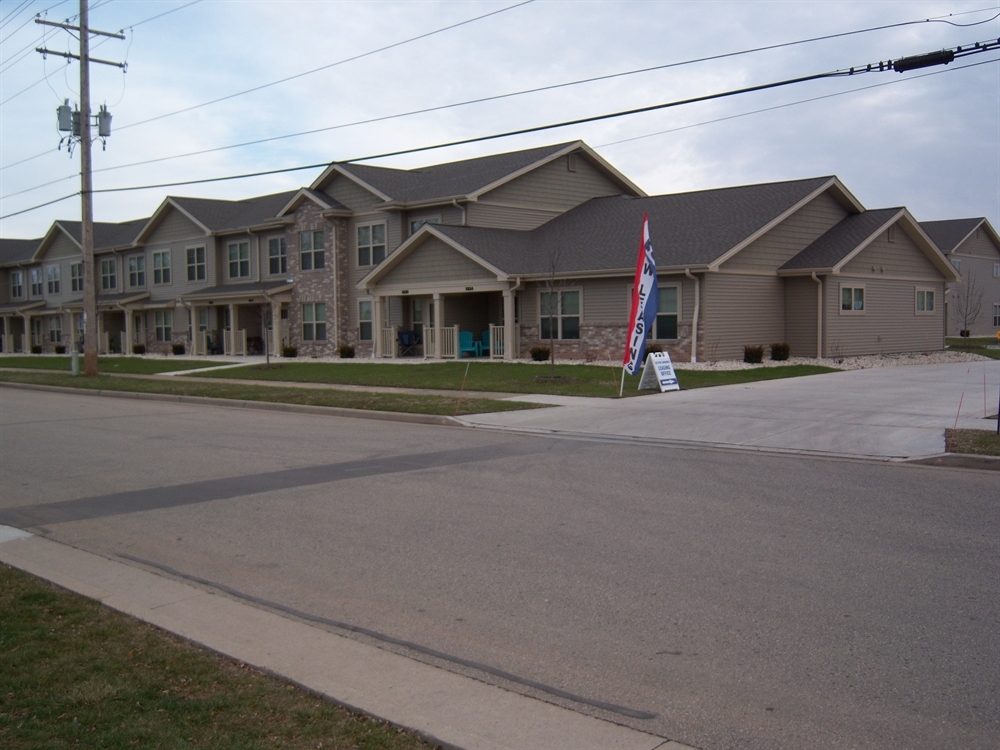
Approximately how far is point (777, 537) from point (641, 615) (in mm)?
2388

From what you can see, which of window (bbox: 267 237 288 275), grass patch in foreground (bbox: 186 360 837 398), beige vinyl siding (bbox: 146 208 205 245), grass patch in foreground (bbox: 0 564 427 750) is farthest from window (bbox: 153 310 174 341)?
grass patch in foreground (bbox: 0 564 427 750)

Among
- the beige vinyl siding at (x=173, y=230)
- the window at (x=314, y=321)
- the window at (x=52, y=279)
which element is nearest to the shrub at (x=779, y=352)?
the window at (x=314, y=321)

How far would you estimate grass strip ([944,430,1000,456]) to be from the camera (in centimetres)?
1184

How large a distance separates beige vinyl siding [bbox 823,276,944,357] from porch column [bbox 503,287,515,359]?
34.0 ft

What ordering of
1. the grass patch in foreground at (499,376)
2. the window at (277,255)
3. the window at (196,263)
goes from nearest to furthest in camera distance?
the grass patch in foreground at (499,376) → the window at (277,255) → the window at (196,263)

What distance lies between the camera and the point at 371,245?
38500mm

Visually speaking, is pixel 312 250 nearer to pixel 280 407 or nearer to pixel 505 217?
pixel 505 217

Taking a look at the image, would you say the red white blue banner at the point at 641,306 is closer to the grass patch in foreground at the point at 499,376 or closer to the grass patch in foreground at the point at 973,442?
the grass patch in foreground at the point at 499,376

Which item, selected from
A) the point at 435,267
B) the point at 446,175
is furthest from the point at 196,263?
the point at 435,267

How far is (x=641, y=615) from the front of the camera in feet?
20.0

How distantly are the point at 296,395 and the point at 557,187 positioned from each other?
18.4 meters

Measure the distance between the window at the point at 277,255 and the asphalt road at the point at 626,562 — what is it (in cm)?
3077

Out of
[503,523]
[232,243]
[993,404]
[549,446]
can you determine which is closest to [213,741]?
[503,523]

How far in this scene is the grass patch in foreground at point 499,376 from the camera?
22.4 metres
